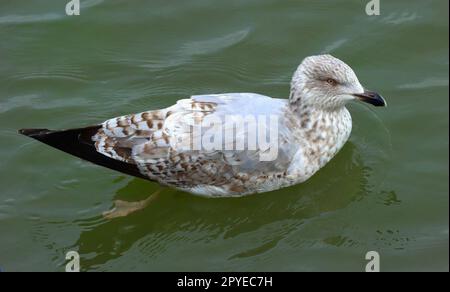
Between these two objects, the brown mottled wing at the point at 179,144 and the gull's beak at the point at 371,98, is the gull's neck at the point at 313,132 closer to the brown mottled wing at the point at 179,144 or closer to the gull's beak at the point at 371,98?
the brown mottled wing at the point at 179,144

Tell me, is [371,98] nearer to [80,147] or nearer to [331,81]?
[331,81]

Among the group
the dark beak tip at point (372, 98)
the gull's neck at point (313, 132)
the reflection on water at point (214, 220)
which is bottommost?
the reflection on water at point (214, 220)

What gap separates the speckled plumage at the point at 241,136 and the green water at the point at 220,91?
32 centimetres

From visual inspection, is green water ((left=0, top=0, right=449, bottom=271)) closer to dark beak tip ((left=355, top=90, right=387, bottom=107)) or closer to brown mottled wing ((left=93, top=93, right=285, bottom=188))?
brown mottled wing ((left=93, top=93, right=285, bottom=188))

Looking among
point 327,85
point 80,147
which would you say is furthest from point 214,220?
point 327,85

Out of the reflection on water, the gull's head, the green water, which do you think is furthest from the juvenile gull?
the green water

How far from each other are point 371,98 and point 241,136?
3.88ft

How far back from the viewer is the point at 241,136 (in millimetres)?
7031

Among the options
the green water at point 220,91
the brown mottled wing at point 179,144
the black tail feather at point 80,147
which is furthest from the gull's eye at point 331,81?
the black tail feather at point 80,147

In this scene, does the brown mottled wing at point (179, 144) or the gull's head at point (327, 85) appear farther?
the gull's head at point (327, 85)

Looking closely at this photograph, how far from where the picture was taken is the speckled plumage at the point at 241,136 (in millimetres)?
7141

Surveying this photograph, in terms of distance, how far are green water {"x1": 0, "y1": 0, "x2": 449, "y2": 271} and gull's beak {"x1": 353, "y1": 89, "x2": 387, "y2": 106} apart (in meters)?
0.83

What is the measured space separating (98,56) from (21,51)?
87 centimetres

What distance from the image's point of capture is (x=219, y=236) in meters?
7.29
